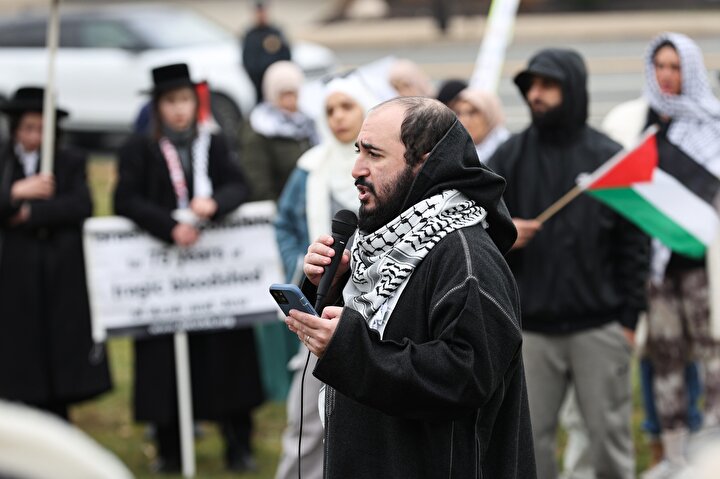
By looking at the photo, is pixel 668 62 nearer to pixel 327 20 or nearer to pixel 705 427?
pixel 705 427

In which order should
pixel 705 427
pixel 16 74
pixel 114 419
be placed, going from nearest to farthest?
pixel 705 427 < pixel 114 419 < pixel 16 74

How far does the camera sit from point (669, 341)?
7500 millimetres

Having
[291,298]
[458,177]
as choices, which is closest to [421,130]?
[458,177]

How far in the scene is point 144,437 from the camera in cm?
878

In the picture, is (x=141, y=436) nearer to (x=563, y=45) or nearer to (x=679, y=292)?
(x=679, y=292)

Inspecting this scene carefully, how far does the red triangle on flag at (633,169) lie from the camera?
20.9ft

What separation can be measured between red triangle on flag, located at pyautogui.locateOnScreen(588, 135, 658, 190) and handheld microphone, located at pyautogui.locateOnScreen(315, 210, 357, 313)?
2.24 meters

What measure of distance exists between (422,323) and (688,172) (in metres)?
3.36

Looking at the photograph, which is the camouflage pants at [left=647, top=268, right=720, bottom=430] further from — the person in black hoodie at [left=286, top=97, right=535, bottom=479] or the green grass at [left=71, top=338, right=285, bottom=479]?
the person in black hoodie at [left=286, top=97, right=535, bottom=479]

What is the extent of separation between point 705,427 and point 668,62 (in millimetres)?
1932

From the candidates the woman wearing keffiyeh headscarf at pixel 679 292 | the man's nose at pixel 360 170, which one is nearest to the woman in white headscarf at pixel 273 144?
the woman wearing keffiyeh headscarf at pixel 679 292

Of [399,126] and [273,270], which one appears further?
[273,270]

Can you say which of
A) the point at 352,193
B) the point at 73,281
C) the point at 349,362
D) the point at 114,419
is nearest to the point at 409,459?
the point at 349,362

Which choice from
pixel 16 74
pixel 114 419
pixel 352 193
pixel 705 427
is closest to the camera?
pixel 352 193
